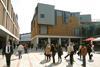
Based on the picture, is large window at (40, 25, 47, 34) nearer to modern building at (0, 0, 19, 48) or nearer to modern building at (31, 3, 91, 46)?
modern building at (31, 3, 91, 46)

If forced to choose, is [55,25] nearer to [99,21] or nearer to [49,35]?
[49,35]

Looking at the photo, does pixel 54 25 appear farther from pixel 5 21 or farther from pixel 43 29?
pixel 5 21

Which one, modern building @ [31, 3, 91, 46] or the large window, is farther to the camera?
the large window

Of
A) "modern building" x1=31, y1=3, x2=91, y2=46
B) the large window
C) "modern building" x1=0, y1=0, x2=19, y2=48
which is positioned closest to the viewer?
"modern building" x1=0, y1=0, x2=19, y2=48

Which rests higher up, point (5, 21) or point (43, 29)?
point (5, 21)

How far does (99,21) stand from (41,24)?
25721mm

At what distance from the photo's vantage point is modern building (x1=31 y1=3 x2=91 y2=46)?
206 feet

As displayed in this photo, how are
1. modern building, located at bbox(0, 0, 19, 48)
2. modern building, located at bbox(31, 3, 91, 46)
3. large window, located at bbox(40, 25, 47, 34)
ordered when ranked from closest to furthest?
1. modern building, located at bbox(0, 0, 19, 48)
2. modern building, located at bbox(31, 3, 91, 46)
3. large window, located at bbox(40, 25, 47, 34)

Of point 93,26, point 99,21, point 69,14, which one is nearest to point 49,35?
point 69,14

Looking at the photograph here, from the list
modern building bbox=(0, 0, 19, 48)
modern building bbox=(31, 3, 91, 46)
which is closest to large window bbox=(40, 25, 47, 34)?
modern building bbox=(31, 3, 91, 46)

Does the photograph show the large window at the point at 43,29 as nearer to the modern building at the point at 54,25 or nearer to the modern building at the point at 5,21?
the modern building at the point at 54,25

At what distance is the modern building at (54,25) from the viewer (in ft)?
206

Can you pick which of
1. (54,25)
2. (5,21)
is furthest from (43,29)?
(5,21)

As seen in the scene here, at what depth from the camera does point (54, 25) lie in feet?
221
